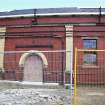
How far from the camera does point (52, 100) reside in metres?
11.1

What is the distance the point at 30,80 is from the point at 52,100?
7.67m

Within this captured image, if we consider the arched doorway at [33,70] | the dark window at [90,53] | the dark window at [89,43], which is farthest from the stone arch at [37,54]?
the dark window at [89,43]

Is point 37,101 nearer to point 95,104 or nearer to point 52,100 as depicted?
point 52,100

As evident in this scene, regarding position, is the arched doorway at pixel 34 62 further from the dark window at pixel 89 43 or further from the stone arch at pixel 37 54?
the dark window at pixel 89 43

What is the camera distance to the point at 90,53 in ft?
68.9

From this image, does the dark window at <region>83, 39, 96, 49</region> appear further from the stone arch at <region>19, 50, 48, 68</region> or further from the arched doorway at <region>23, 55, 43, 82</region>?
the arched doorway at <region>23, 55, 43, 82</region>

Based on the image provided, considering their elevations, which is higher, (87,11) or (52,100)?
(87,11)

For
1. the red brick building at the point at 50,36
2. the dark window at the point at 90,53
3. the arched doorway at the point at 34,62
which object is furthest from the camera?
the red brick building at the point at 50,36

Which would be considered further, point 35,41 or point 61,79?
point 35,41

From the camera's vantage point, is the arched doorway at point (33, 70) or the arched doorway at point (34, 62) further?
the arched doorway at point (34, 62)

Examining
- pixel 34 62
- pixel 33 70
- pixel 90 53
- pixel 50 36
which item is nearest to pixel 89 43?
pixel 90 53

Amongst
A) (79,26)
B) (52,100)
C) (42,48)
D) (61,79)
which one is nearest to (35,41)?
(42,48)

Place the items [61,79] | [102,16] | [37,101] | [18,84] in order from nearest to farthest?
[37,101] < [18,84] < [61,79] < [102,16]

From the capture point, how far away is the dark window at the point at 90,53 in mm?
20875
